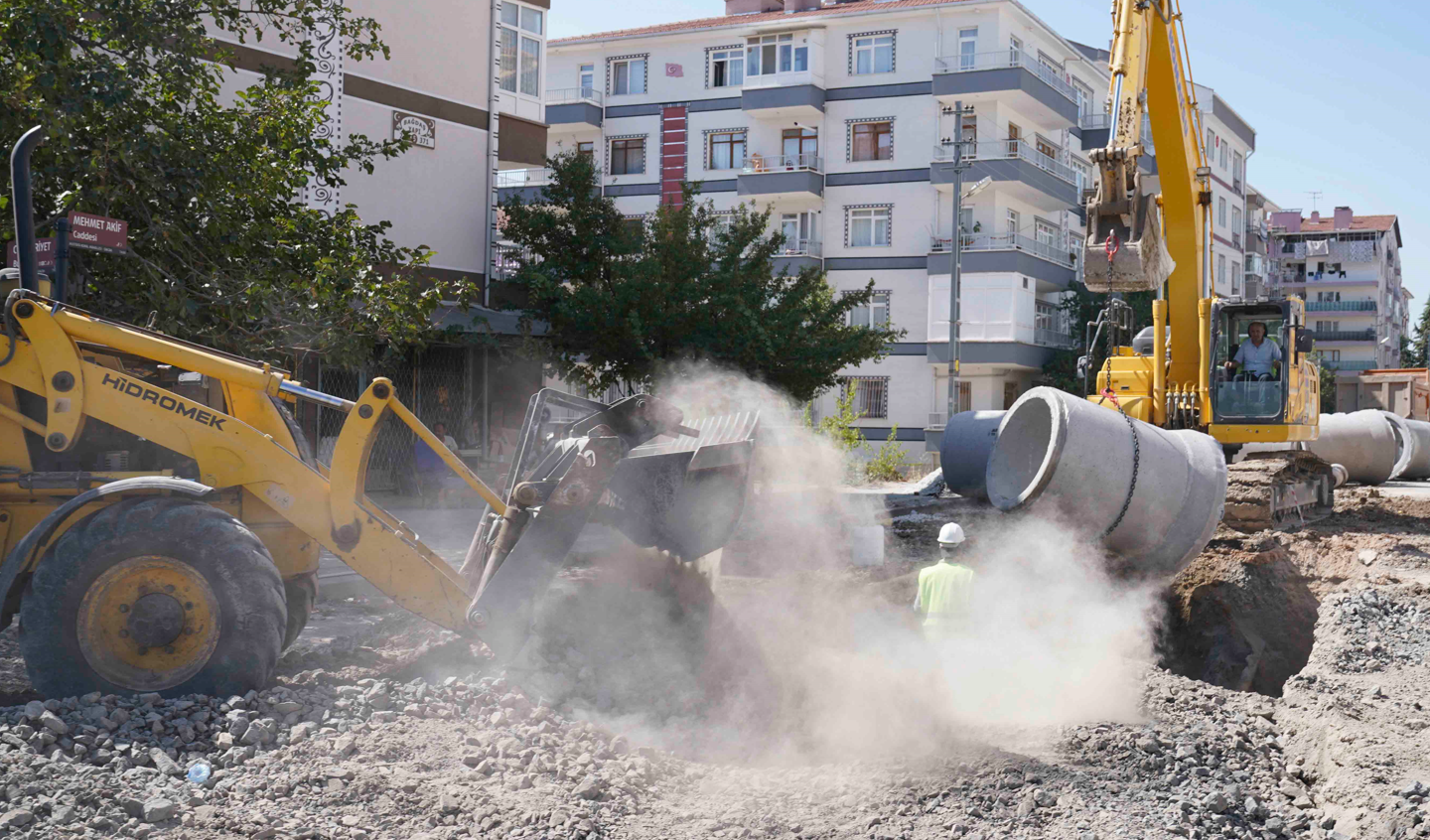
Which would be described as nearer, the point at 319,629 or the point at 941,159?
the point at 319,629

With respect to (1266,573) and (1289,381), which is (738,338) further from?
(1266,573)

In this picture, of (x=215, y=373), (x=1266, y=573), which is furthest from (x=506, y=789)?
(x=1266, y=573)

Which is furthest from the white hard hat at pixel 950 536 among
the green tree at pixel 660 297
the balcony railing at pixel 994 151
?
the balcony railing at pixel 994 151

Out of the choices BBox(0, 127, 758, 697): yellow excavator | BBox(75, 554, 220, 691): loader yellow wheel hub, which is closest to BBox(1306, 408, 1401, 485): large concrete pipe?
BBox(0, 127, 758, 697): yellow excavator

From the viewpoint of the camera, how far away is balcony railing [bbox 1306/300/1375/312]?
96.0 m

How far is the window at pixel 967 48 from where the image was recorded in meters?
39.2

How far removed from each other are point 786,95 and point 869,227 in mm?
5165

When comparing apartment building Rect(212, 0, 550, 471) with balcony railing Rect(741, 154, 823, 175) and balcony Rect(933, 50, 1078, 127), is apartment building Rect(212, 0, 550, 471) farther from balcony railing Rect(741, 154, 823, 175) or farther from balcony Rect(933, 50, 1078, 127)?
balcony Rect(933, 50, 1078, 127)

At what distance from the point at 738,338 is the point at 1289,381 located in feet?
27.0

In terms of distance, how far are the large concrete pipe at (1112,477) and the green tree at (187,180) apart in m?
5.57

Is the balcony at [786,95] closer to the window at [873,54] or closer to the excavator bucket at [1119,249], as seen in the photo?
the window at [873,54]

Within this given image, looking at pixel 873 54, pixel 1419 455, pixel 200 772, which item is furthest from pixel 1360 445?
pixel 200 772

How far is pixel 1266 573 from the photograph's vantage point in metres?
11.7

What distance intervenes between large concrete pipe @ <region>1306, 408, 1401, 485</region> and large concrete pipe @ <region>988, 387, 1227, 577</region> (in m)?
14.0
